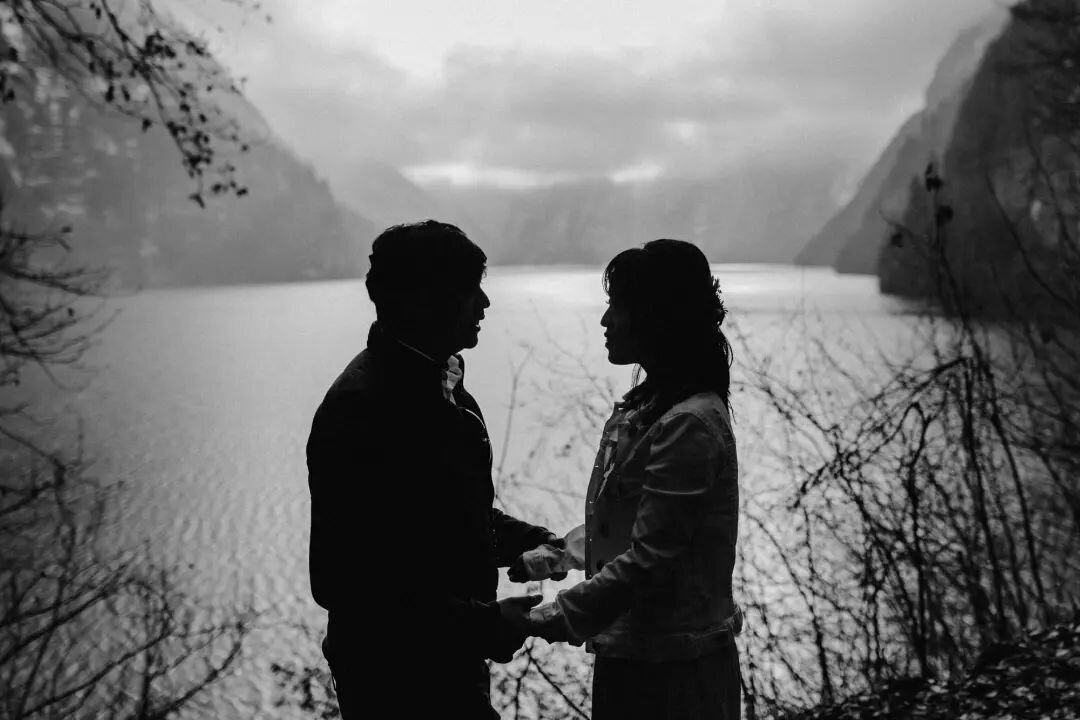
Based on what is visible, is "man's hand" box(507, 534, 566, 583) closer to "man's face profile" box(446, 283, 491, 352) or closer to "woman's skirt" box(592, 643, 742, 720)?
"woman's skirt" box(592, 643, 742, 720)

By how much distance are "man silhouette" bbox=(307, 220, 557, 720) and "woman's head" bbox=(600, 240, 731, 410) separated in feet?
1.27

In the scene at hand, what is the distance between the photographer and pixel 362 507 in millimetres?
1757

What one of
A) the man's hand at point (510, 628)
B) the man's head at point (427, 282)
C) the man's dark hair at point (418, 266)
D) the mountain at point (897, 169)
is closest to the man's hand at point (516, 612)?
the man's hand at point (510, 628)

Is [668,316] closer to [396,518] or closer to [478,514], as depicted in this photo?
[478,514]

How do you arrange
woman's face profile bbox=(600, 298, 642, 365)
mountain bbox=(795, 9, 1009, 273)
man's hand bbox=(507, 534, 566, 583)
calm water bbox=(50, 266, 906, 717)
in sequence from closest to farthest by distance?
1. woman's face profile bbox=(600, 298, 642, 365)
2. man's hand bbox=(507, 534, 566, 583)
3. calm water bbox=(50, 266, 906, 717)
4. mountain bbox=(795, 9, 1009, 273)

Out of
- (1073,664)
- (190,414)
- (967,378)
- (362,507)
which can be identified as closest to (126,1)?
(362,507)

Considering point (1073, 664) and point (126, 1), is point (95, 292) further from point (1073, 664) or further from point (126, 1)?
point (1073, 664)

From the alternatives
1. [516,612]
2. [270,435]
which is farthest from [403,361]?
[270,435]

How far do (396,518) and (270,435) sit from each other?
92.1 ft

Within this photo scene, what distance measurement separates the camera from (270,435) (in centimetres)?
2800

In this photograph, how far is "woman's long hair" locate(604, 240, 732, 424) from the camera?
189 cm

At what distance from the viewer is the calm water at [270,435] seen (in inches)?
531

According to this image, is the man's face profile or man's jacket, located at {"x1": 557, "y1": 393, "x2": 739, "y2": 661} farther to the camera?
the man's face profile

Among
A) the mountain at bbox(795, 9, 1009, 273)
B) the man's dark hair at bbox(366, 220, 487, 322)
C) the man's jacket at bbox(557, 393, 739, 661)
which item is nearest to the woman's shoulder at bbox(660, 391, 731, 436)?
the man's jacket at bbox(557, 393, 739, 661)
